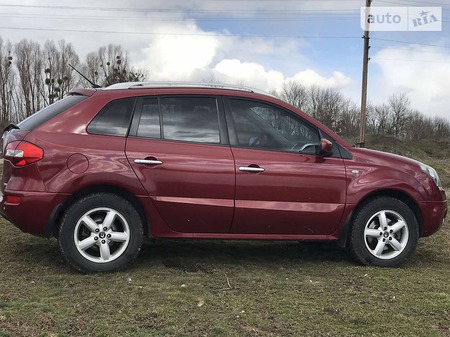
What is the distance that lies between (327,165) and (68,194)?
2451 millimetres

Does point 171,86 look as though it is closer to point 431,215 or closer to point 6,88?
point 431,215

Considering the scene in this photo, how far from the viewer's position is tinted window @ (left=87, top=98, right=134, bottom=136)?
14.6 feet

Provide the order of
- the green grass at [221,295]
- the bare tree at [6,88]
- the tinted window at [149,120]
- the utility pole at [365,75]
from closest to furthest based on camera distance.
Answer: the green grass at [221,295], the tinted window at [149,120], the utility pole at [365,75], the bare tree at [6,88]

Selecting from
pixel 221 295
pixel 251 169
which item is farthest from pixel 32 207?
pixel 251 169

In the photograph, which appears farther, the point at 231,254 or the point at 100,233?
the point at 231,254

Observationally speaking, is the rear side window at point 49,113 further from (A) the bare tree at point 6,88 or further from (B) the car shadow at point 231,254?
(A) the bare tree at point 6,88

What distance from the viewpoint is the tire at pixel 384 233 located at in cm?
486

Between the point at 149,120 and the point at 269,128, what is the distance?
→ 1.18 metres

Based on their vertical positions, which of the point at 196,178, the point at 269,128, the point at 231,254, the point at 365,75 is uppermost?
the point at 365,75

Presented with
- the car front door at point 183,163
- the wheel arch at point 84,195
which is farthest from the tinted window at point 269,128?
the wheel arch at point 84,195

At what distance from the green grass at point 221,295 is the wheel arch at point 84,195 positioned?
43 centimetres

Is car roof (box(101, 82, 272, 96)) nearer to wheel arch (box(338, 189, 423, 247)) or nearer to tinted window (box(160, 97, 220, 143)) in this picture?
tinted window (box(160, 97, 220, 143))

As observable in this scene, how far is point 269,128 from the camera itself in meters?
4.79

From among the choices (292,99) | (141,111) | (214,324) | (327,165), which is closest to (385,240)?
Answer: (327,165)
